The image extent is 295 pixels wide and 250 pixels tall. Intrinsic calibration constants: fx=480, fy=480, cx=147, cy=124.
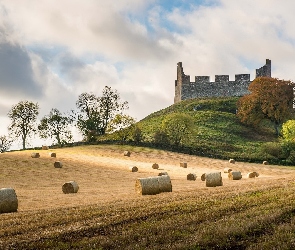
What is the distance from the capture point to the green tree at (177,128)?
249 ft

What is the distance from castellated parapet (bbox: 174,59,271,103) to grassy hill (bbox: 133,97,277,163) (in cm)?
766

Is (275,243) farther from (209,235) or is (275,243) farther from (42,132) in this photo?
(42,132)

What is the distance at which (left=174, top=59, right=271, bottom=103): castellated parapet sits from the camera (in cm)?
12900

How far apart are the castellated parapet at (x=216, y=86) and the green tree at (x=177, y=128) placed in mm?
54123

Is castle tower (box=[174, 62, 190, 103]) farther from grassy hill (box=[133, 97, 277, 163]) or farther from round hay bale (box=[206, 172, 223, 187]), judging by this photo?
round hay bale (box=[206, 172, 223, 187])

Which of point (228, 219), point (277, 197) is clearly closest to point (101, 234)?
point (228, 219)

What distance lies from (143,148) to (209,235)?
5882 centimetres

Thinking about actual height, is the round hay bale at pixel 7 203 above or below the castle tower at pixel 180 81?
below

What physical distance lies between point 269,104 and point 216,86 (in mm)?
35166

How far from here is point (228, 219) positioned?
12.6m

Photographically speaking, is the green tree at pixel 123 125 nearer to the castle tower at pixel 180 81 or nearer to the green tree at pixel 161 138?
the green tree at pixel 161 138

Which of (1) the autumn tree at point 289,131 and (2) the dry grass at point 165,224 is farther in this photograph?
(1) the autumn tree at point 289,131

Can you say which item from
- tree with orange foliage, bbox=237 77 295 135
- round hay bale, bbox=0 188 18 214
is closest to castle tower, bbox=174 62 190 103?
tree with orange foliage, bbox=237 77 295 135

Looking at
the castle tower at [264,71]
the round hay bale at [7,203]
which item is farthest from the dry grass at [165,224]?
the castle tower at [264,71]
